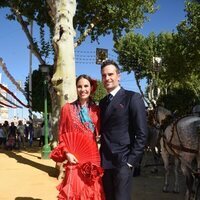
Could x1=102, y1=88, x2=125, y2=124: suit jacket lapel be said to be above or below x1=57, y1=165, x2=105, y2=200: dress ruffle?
above

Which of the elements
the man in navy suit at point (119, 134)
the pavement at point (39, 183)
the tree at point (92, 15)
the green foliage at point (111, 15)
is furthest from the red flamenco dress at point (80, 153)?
the green foliage at point (111, 15)

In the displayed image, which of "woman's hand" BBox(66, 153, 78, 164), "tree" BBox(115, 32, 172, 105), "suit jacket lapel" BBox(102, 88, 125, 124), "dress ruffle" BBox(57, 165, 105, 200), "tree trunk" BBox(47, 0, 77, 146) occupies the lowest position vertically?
"dress ruffle" BBox(57, 165, 105, 200)

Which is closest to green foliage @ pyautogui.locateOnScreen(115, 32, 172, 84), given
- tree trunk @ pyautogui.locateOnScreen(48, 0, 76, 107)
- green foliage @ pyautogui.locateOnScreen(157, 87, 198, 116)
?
green foliage @ pyautogui.locateOnScreen(157, 87, 198, 116)

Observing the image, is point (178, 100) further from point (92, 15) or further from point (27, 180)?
point (27, 180)

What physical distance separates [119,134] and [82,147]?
53 cm

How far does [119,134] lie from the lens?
4.55 meters

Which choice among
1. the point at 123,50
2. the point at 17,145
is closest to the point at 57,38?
the point at 17,145

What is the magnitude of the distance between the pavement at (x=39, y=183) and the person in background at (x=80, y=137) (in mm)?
4775

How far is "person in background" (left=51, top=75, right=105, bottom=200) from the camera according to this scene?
481 centimetres

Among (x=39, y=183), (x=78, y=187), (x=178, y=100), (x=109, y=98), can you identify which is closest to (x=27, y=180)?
(x=39, y=183)

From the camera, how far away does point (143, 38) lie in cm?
4719

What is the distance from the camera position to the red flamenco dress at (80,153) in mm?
4742

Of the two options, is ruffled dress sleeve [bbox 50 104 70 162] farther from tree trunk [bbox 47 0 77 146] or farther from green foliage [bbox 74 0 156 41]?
green foliage [bbox 74 0 156 41]

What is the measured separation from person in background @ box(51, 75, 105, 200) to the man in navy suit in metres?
0.14
